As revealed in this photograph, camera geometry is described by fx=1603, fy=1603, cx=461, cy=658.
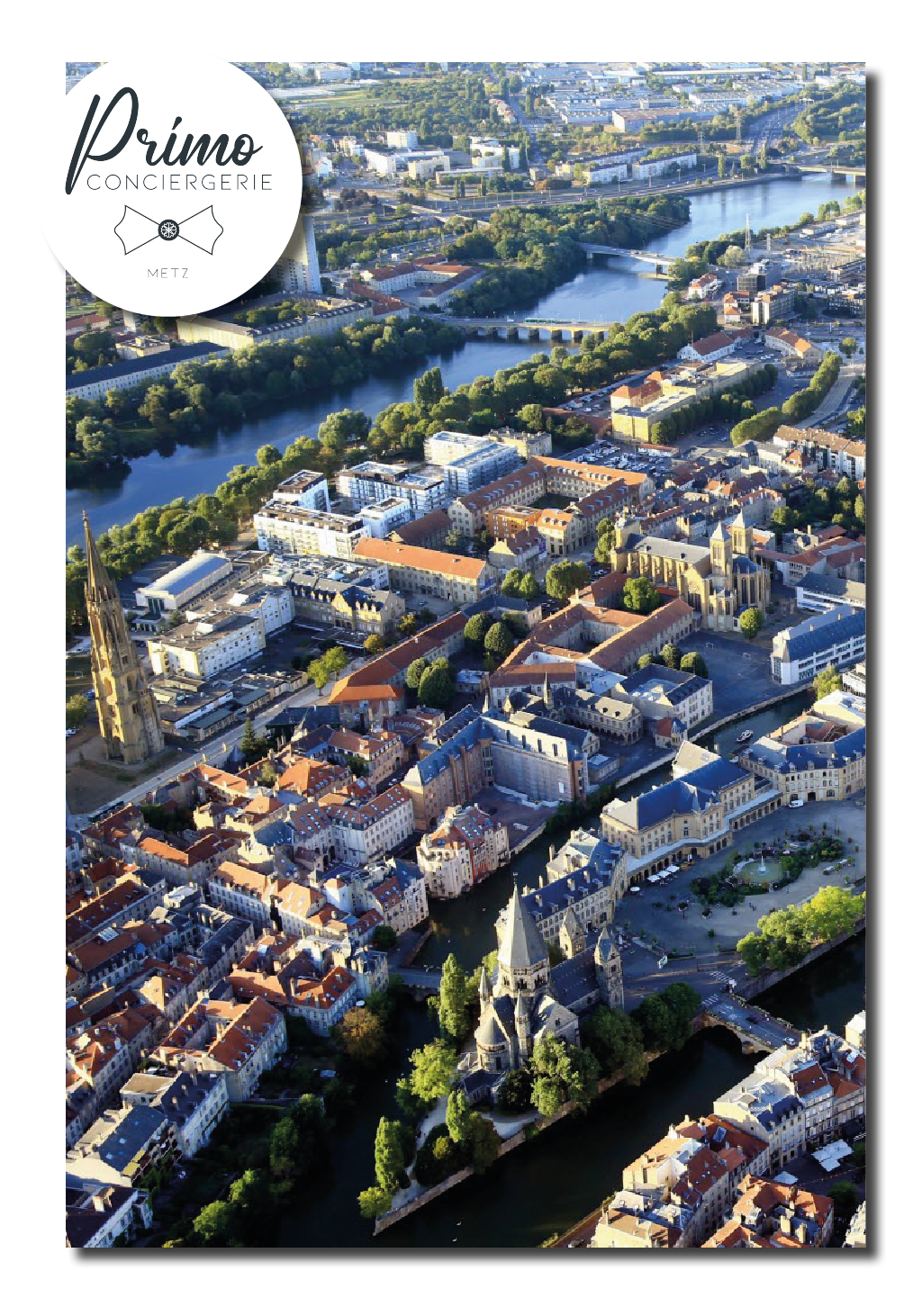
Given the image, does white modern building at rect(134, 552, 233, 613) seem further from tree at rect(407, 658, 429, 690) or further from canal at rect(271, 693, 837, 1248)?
canal at rect(271, 693, 837, 1248)

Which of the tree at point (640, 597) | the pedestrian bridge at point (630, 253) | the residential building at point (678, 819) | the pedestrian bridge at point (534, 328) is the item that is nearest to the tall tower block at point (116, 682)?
the residential building at point (678, 819)

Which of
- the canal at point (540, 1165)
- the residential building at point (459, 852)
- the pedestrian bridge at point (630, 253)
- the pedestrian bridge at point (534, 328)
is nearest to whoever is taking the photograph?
the canal at point (540, 1165)

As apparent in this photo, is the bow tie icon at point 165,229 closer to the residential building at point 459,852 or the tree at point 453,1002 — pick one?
the tree at point 453,1002

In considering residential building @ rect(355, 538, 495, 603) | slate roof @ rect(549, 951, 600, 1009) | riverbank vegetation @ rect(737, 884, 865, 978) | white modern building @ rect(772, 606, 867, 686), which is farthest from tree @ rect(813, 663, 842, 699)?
slate roof @ rect(549, 951, 600, 1009)

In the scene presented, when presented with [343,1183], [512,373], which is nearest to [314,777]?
[343,1183]

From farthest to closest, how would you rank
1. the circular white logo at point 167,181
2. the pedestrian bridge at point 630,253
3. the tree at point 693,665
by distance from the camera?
the pedestrian bridge at point 630,253, the tree at point 693,665, the circular white logo at point 167,181

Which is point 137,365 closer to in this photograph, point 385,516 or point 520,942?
point 385,516
